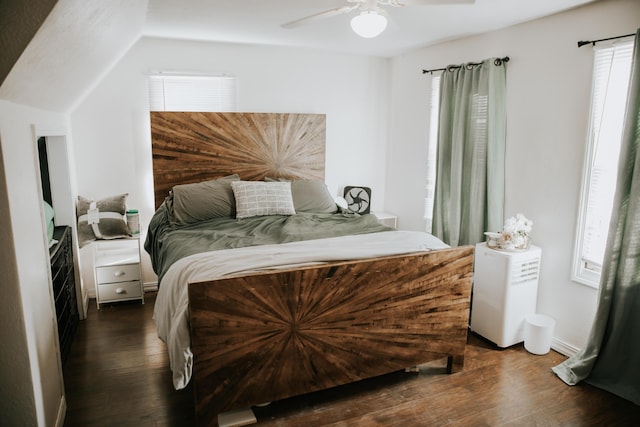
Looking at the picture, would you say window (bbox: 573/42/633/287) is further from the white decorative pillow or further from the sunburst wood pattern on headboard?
the sunburst wood pattern on headboard

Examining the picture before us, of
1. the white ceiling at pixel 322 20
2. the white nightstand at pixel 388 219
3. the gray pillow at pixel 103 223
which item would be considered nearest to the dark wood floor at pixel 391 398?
the gray pillow at pixel 103 223

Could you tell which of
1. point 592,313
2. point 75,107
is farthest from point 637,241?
point 75,107

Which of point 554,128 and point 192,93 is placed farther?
point 192,93

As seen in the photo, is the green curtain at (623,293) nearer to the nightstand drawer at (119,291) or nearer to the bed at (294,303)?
the bed at (294,303)

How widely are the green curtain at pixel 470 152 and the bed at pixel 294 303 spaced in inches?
34.1

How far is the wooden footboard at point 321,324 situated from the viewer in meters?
2.07

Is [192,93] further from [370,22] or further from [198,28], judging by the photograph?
[370,22]

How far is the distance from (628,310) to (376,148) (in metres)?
2.90

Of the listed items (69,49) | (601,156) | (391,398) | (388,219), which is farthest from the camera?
(388,219)

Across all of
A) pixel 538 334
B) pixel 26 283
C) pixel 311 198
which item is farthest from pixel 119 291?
pixel 538 334

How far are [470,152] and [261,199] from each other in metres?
1.76

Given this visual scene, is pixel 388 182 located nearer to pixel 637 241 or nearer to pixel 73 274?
pixel 637 241

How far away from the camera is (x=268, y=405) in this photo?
2.39 m

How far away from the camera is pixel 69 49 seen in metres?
1.94
